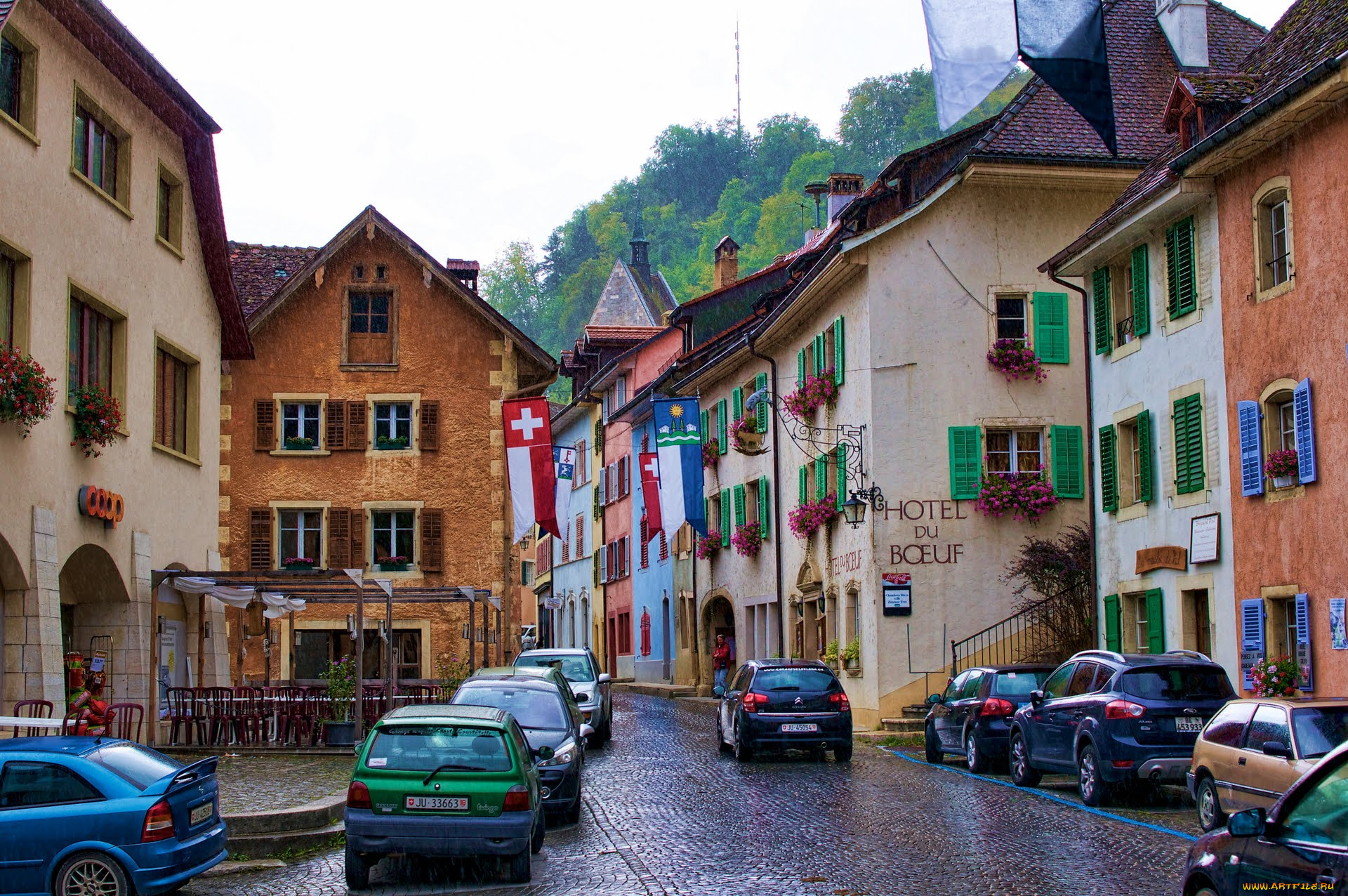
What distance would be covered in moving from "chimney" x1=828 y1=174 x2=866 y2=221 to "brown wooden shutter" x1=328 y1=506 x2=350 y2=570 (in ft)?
63.2

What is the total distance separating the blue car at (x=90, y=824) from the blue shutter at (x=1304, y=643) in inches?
516

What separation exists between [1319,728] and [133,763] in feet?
30.0

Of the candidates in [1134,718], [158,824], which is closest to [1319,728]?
[1134,718]

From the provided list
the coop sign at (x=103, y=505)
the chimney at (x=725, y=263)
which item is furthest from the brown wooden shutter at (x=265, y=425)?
the chimney at (x=725, y=263)

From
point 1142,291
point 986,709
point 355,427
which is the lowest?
point 986,709

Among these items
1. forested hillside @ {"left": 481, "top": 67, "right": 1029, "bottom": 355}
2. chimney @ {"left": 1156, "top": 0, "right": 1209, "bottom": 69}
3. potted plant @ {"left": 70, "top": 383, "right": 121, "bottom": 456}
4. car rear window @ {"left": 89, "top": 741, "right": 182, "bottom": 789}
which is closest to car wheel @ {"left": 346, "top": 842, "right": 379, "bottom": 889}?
car rear window @ {"left": 89, "top": 741, "right": 182, "bottom": 789}

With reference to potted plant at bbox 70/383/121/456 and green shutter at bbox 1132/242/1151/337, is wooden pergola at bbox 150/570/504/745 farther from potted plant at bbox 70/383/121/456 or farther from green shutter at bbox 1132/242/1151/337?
green shutter at bbox 1132/242/1151/337

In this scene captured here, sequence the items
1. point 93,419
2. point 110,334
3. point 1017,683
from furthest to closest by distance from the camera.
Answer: point 110,334 → point 1017,683 → point 93,419

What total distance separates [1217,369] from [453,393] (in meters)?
19.0

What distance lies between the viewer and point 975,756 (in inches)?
825

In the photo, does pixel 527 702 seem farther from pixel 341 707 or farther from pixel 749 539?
pixel 749 539

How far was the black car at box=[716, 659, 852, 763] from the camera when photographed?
73.4 ft

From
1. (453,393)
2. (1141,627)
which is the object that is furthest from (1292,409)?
(453,393)

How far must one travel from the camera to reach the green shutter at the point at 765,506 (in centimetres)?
3800
